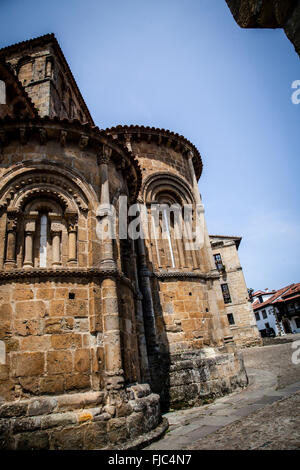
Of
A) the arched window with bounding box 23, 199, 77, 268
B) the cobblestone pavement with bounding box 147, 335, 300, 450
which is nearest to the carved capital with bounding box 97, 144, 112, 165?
the arched window with bounding box 23, 199, 77, 268

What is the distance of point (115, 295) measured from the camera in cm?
521

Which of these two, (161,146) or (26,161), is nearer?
(26,161)

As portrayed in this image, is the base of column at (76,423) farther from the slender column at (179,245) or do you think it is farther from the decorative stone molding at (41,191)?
the slender column at (179,245)

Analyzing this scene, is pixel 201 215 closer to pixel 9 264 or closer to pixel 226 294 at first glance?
pixel 9 264

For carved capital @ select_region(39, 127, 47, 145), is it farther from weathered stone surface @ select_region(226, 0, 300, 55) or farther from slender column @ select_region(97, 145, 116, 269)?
weathered stone surface @ select_region(226, 0, 300, 55)

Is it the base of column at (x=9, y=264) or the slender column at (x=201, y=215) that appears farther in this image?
the slender column at (x=201, y=215)

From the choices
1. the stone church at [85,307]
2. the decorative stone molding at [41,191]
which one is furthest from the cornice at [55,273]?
the decorative stone molding at [41,191]

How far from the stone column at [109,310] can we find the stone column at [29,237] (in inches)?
50.0

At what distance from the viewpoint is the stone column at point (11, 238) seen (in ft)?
16.7

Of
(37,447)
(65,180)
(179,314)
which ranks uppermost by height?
(65,180)

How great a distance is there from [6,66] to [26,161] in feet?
15.2

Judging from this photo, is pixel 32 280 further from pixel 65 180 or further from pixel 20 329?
pixel 65 180
